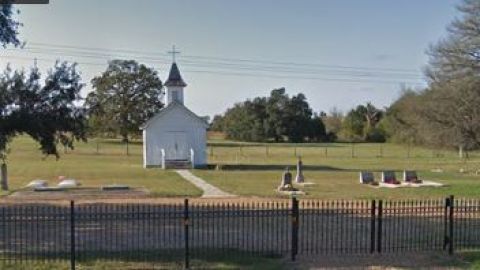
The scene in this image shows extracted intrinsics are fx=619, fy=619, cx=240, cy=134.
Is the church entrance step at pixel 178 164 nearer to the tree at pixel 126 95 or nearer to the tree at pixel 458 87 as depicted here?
the tree at pixel 458 87

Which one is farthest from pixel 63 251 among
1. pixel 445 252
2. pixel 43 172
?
pixel 43 172

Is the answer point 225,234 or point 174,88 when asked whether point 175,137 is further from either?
point 225,234

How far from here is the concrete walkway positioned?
26.7m

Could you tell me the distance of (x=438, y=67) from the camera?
42750 millimetres

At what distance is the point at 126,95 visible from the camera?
9144 centimetres

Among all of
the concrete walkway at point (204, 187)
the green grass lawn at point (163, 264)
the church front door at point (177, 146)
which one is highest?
the church front door at point (177, 146)

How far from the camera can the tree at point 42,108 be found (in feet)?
50.5

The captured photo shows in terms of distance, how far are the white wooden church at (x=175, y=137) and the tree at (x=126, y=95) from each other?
43.6 meters

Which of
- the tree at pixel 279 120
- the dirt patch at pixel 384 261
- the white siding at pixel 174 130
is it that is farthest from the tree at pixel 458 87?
the tree at pixel 279 120

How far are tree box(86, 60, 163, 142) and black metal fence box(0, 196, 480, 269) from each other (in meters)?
73.6

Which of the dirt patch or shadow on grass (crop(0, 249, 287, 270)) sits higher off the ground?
shadow on grass (crop(0, 249, 287, 270))

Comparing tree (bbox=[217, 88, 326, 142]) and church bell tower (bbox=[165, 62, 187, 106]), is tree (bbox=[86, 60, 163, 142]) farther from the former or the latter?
church bell tower (bbox=[165, 62, 187, 106])

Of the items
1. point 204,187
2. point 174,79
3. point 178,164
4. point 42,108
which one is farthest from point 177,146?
point 42,108

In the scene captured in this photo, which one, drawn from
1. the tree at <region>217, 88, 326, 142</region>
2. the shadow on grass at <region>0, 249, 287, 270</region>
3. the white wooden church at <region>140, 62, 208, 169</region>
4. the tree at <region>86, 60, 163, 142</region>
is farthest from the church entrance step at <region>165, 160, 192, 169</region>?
the tree at <region>217, 88, 326, 142</region>
